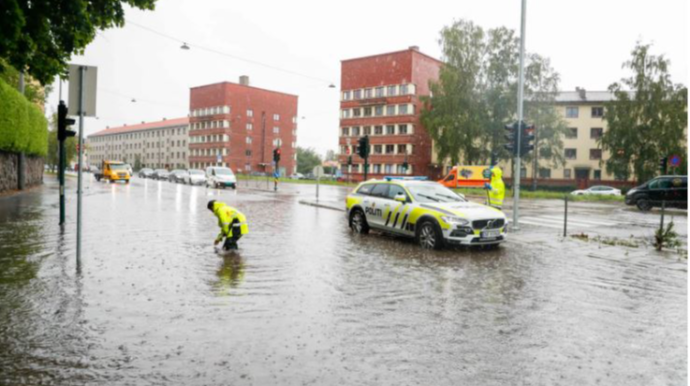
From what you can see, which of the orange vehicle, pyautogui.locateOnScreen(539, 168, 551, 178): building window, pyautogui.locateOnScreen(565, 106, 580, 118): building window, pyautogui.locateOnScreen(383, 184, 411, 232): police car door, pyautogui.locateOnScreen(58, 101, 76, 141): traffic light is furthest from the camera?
pyautogui.locateOnScreen(565, 106, 580, 118): building window

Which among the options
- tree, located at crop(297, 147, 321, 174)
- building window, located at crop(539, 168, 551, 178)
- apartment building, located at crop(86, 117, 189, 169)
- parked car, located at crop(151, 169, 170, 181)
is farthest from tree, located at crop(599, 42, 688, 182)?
tree, located at crop(297, 147, 321, 174)

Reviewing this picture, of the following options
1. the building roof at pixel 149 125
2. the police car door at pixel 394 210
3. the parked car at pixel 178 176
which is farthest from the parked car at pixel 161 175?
the building roof at pixel 149 125

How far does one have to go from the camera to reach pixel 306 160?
5640 inches

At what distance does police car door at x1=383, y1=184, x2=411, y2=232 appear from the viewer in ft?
39.8

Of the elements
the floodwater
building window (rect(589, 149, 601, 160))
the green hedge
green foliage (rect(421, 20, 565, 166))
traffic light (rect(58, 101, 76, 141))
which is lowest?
the floodwater

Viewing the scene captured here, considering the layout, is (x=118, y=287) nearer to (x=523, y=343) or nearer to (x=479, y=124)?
(x=523, y=343)

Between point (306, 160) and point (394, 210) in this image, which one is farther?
point (306, 160)

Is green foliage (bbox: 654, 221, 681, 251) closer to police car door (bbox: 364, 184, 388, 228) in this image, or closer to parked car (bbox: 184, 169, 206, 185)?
police car door (bbox: 364, 184, 388, 228)

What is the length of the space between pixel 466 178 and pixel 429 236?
33.9 meters

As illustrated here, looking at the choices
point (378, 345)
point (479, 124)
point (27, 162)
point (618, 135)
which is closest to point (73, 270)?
point (378, 345)

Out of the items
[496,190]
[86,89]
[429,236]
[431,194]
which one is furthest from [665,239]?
[86,89]

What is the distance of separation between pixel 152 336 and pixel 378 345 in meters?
2.13

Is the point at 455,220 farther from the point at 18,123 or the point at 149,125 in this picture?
the point at 149,125

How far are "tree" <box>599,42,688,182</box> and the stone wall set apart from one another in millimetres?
43484
